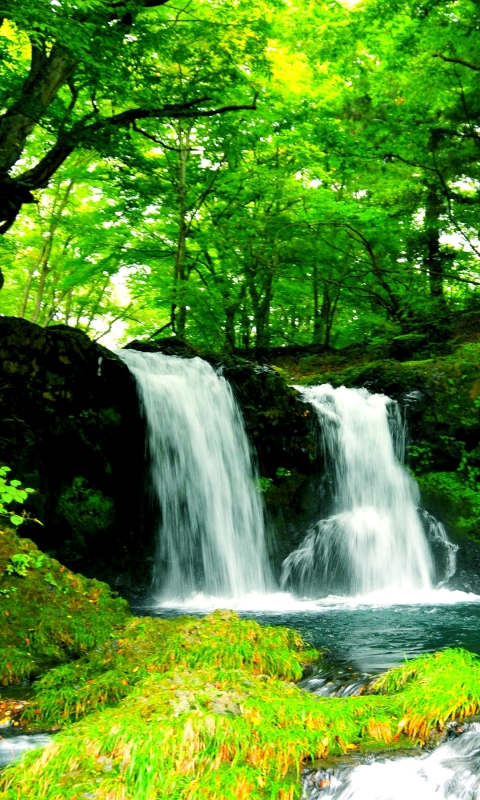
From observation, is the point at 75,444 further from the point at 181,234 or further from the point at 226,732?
the point at 226,732

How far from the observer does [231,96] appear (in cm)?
1140

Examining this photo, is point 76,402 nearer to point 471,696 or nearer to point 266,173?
point 266,173

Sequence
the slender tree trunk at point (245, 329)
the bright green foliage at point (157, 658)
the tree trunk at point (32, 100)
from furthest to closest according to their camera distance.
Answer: the slender tree trunk at point (245, 329), the tree trunk at point (32, 100), the bright green foliage at point (157, 658)

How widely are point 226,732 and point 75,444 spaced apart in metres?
7.27

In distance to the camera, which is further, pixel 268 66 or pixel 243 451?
pixel 243 451

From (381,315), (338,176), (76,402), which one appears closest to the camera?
(76,402)

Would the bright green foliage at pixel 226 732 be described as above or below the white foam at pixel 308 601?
above

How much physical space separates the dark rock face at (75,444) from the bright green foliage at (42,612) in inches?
116

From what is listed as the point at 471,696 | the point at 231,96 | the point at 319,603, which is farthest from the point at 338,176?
the point at 471,696

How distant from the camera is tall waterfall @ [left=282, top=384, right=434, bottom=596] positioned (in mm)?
10328

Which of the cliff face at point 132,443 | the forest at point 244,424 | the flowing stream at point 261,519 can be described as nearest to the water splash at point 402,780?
the forest at point 244,424

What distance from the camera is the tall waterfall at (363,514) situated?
1033 centimetres

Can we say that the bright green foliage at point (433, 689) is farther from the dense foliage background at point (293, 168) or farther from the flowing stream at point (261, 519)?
the dense foliage background at point (293, 168)

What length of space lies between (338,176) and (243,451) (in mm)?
8194
